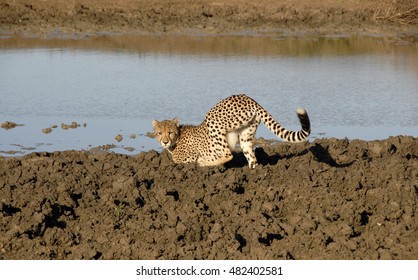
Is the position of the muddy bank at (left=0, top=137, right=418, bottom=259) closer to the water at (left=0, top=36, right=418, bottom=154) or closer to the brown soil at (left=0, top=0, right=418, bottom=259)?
the brown soil at (left=0, top=0, right=418, bottom=259)

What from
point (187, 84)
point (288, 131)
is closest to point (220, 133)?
point (288, 131)

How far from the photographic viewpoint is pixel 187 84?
1838 centimetres

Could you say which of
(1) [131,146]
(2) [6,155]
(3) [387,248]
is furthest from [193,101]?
(3) [387,248]

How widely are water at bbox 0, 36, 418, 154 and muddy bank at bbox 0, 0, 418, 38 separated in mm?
900

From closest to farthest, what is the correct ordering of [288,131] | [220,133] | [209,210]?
1. [209,210]
2. [288,131]
3. [220,133]

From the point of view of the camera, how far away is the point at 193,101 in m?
16.8

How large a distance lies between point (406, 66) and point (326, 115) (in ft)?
17.9

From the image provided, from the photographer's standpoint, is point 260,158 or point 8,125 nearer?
point 260,158

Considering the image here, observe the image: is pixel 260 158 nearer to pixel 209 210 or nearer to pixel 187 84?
pixel 209 210

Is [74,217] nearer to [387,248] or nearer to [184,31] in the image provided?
[387,248]

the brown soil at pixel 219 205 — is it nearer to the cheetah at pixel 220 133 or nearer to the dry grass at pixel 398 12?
the cheetah at pixel 220 133

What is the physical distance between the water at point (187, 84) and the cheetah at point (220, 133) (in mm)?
2334

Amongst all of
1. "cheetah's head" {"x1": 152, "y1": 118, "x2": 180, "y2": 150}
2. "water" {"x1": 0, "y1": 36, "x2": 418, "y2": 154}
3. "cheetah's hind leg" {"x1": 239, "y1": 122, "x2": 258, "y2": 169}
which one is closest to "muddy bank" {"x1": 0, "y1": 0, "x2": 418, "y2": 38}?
"water" {"x1": 0, "y1": 36, "x2": 418, "y2": 154}

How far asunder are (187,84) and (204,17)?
24.3 feet
